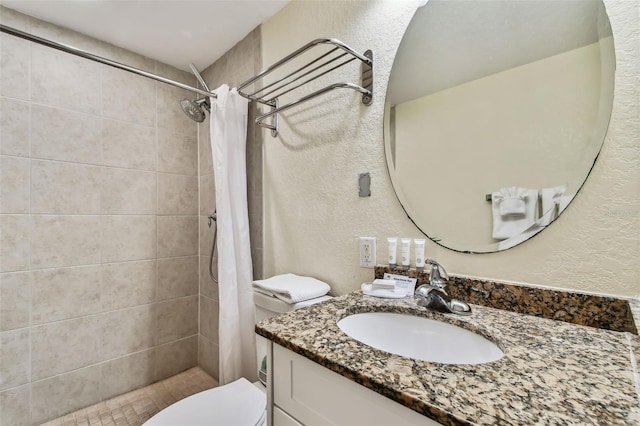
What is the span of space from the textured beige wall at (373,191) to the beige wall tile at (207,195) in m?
0.63

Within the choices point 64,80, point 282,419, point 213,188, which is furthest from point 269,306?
point 64,80

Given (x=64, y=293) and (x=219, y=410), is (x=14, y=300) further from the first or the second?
(x=219, y=410)

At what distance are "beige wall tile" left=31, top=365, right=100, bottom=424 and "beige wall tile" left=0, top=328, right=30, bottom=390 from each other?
9cm

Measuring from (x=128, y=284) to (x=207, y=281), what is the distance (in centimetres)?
49

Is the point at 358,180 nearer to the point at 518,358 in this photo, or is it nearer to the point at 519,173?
the point at 519,173

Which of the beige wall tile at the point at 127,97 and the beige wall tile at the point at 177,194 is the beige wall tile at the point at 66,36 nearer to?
the beige wall tile at the point at 127,97

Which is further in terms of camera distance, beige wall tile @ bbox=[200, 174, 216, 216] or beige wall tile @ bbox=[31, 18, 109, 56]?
beige wall tile @ bbox=[200, 174, 216, 216]

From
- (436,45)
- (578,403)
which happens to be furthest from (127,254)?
(578,403)

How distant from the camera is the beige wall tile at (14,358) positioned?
147 cm

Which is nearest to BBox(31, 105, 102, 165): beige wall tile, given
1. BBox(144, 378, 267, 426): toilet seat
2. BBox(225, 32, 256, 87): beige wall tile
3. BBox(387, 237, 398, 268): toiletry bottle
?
BBox(225, 32, 256, 87): beige wall tile

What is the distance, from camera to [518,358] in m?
0.54

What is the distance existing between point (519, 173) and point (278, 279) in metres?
1.01

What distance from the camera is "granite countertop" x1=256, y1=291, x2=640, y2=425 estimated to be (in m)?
0.39

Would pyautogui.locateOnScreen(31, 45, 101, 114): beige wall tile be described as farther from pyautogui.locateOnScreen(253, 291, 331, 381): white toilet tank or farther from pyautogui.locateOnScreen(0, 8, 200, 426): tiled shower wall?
pyautogui.locateOnScreen(253, 291, 331, 381): white toilet tank
